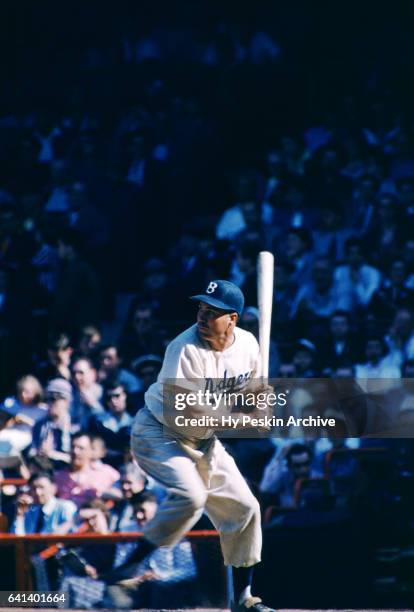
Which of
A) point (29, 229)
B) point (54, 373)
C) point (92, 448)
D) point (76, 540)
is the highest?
point (29, 229)

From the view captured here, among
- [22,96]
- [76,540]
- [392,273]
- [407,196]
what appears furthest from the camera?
[22,96]

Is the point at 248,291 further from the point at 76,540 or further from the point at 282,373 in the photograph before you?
the point at 76,540

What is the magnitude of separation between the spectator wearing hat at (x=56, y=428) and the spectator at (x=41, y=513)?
1.05 feet

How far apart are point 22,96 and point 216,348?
591 cm

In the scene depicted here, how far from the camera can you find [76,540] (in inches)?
281

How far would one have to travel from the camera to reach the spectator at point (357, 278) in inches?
368

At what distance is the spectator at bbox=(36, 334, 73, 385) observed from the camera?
8.71m

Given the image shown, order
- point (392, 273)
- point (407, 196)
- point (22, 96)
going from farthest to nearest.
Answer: point (22, 96) < point (407, 196) < point (392, 273)

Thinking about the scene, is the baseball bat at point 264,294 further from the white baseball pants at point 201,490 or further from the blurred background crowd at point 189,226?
Result: the blurred background crowd at point 189,226

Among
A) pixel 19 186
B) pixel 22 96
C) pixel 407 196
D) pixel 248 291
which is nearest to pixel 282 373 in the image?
pixel 248 291

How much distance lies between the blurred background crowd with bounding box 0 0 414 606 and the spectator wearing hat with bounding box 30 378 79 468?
2cm

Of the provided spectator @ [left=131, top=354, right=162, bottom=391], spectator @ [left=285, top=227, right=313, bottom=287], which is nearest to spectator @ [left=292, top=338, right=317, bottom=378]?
spectator @ [left=285, top=227, right=313, bottom=287]

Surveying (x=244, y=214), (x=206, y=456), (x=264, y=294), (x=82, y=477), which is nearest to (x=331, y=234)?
(x=244, y=214)

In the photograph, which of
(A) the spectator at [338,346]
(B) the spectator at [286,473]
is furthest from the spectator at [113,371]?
(A) the spectator at [338,346]
